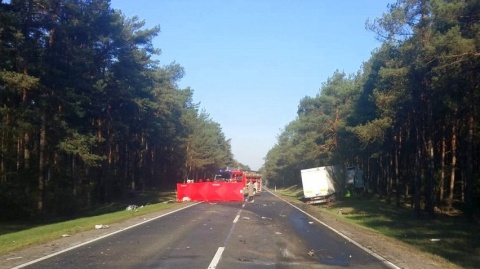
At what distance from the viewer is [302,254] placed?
14117 millimetres

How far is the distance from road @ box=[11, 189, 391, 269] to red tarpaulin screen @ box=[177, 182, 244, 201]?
23.5 meters

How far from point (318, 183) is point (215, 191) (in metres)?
9.90

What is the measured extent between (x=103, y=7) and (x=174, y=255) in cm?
2983

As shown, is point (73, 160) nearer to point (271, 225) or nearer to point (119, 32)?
point (119, 32)

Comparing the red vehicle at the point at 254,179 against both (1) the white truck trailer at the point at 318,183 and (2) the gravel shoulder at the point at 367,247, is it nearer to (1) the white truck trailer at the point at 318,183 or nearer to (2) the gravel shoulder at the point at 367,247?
(1) the white truck trailer at the point at 318,183

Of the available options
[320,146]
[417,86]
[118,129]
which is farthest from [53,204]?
[320,146]

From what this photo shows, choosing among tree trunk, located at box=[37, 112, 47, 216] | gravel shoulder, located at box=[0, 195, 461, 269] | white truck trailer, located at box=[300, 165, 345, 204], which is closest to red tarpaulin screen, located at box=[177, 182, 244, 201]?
white truck trailer, located at box=[300, 165, 345, 204]

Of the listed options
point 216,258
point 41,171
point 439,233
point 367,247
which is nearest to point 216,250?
point 216,258

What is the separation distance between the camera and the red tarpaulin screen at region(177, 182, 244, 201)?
149 ft

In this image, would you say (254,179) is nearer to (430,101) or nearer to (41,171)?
(41,171)

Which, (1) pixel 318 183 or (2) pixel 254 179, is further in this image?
(2) pixel 254 179

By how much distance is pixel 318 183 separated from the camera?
48.9m

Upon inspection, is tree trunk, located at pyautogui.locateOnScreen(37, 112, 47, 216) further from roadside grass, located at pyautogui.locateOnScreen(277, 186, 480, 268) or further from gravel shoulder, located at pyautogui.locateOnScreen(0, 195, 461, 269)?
roadside grass, located at pyautogui.locateOnScreen(277, 186, 480, 268)

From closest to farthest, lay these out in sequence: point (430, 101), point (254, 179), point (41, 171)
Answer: point (430, 101) < point (41, 171) < point (254, 179)
